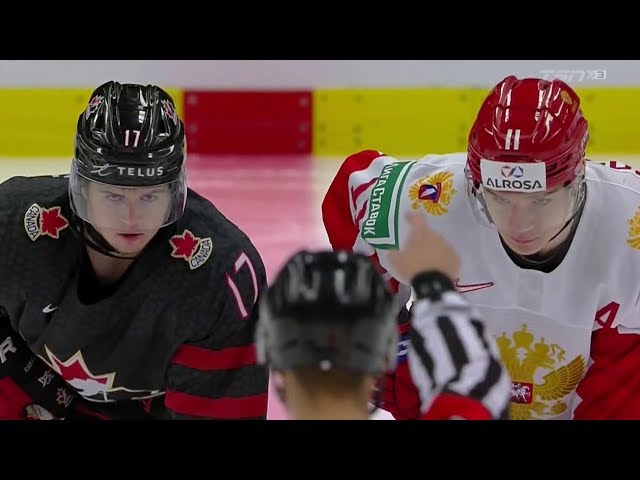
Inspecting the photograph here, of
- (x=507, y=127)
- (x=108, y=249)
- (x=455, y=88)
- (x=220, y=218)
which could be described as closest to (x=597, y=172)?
(x=507, y=127)

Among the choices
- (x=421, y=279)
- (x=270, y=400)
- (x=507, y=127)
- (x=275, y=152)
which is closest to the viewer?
(x=421, y=279)

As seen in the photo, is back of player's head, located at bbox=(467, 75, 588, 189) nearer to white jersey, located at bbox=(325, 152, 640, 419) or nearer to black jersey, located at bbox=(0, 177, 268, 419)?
white jersey, located at bbox=(325, 152, 640, 419)

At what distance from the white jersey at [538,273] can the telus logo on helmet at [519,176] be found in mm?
231

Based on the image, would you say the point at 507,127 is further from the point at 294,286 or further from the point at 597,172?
the point at 294,286

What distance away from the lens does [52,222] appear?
2.10 meters

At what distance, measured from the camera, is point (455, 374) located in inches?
50.6

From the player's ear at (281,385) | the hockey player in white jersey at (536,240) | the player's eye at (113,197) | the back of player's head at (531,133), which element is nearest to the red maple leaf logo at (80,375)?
the player's eye at (113,197)

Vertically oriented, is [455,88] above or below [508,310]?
above

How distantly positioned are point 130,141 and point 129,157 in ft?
0.09

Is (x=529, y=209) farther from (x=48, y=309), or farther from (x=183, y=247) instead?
(x=48, y=309)

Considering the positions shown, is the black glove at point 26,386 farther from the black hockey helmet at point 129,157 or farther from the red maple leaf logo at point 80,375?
the black hockey helmet at point 129,157

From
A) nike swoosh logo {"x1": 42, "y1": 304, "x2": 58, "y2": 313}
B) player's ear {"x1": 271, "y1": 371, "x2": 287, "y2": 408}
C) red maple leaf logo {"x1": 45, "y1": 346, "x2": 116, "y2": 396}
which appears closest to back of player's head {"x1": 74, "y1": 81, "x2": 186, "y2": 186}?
nike swoosh logo {"x1": 42, "y1": 304, "x2": 58, "y2": 313}

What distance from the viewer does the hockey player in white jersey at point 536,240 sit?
1990 millimetres

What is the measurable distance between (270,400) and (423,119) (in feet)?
5.94
